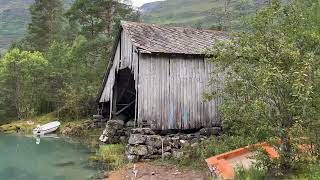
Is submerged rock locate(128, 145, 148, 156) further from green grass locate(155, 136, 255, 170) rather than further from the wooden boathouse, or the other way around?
the wooden boathouse

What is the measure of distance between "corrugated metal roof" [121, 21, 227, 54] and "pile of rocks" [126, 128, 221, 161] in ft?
12.2

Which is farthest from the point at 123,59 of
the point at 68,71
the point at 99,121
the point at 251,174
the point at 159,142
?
the point at 68,71

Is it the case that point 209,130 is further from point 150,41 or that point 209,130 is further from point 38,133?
point 38,133

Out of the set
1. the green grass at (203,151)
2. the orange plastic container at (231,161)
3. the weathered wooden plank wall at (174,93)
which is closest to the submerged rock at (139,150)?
the green grass at (203,151)

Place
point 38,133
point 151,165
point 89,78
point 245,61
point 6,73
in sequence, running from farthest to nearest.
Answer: point 6,73 < point 89,78 < point 38,133 < point 151,165 < point 245,61

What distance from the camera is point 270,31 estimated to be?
36.9 ft

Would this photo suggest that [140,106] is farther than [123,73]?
No

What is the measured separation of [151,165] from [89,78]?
22223 millimetres

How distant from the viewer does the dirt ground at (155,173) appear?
14.8 meters

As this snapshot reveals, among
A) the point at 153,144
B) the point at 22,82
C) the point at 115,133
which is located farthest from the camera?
the point at 22,82

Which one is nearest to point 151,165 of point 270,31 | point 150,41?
point 150,41

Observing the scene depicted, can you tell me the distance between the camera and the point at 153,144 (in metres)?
18.3

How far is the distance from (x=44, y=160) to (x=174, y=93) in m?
8.21

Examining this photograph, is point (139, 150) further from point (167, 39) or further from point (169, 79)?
point (167, 39)
